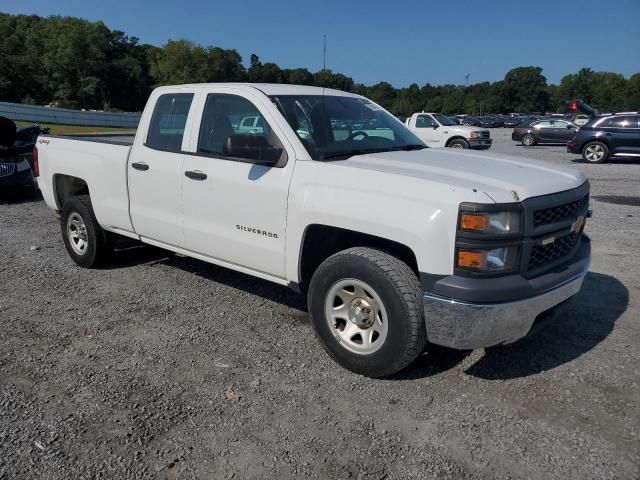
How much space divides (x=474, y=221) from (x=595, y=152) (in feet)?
56.1

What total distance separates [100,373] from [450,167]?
8.89 feet

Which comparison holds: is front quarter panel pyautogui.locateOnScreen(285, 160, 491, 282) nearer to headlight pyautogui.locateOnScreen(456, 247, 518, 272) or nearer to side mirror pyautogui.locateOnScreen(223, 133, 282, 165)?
headlight pyautogui.locateOnScreen(456, 247, 518, 272)

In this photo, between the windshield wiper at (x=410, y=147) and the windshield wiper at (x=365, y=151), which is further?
the windshield wiper at (x=410, y=147)

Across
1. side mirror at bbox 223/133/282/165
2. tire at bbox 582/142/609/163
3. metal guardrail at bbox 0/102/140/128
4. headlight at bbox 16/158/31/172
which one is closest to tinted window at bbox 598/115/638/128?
tire at bbox 582/142/609/163

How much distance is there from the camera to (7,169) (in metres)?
9.99

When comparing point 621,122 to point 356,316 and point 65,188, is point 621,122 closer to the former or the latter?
point 65,188

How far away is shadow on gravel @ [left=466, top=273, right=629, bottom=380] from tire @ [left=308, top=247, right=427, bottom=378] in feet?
2.27

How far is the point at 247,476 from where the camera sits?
2.69 m

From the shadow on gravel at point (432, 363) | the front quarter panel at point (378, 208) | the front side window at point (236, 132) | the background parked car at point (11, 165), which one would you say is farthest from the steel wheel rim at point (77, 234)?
the background parked car at point (11, 165)

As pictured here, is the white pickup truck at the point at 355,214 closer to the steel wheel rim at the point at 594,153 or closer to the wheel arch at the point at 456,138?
the steel wheel rim at the point at 594,153

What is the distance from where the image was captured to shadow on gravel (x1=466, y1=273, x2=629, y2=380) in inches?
148

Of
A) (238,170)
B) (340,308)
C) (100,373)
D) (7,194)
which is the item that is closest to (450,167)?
(340,308)

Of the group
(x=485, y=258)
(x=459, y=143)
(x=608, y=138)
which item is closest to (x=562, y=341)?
(x=485, y=258)

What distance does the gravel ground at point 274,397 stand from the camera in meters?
2.79
